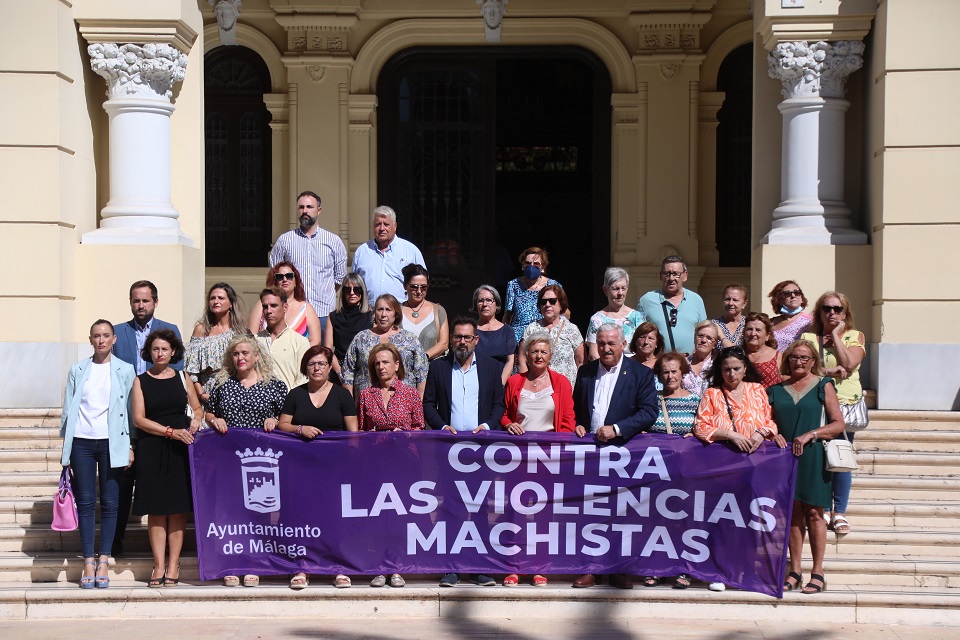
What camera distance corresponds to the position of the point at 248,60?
53.6 feet

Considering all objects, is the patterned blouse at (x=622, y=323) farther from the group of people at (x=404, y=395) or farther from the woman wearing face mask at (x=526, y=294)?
the woman wearing face mask at (x=526, y=294)

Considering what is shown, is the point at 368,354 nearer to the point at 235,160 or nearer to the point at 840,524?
the point at 840,524

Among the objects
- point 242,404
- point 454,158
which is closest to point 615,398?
point 242,404

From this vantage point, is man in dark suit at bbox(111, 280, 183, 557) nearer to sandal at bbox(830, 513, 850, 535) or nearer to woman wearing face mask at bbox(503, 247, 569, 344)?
woman wearing face mask at bbox(503, 247, 569, 344)

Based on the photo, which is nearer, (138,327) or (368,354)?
(368,354)

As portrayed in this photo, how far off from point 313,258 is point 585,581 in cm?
378

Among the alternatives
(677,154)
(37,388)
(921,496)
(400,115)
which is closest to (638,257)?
(677,154)

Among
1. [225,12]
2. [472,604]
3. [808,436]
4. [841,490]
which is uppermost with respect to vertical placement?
[225,12]

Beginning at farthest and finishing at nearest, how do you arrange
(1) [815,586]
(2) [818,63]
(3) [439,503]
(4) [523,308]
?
(2) [818,63], (4) [523,308], (3) [439,503], (1) [815,586]

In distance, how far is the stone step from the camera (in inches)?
318

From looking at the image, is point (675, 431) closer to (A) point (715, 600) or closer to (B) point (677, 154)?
(A) point (715, 600)

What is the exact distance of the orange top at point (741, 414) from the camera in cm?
835

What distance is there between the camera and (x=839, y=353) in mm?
9195

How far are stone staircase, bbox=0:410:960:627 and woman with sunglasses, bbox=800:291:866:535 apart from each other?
0.31 meters
